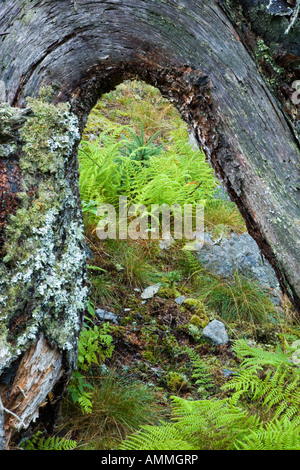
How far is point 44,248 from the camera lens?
1.96 m

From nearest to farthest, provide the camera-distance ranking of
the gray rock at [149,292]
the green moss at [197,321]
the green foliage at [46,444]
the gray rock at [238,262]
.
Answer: the green foliage at [46,444]
the green moss at [197,321]
the gray rock at [149,292]
the gray rock at [238,262]

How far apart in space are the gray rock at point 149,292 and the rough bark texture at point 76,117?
168 cm

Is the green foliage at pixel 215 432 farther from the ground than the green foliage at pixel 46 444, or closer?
farther from the ground

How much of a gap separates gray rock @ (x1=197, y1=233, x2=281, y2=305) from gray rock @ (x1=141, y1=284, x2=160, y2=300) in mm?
729

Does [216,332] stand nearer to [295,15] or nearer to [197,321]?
[197,321]

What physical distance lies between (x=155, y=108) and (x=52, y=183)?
20.2 ft

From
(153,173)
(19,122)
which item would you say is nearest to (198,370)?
(19,122)

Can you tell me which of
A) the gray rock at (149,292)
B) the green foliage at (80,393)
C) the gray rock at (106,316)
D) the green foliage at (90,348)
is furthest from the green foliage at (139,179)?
the green foliage at (80,393)

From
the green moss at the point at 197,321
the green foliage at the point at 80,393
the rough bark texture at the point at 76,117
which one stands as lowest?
the green foliage at the point at 80,393

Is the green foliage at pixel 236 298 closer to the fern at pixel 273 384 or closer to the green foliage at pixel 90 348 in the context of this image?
the fern at pixel 273 384

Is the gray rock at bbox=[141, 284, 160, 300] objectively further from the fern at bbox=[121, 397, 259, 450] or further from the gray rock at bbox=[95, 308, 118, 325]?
the fern at bbox=[121, 397, 259, 450]

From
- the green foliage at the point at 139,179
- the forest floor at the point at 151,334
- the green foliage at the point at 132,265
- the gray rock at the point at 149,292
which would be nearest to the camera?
the forest floor at the point at 151,334

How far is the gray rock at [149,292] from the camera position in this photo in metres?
3.85

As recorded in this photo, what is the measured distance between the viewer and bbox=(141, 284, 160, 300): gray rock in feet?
12.6
